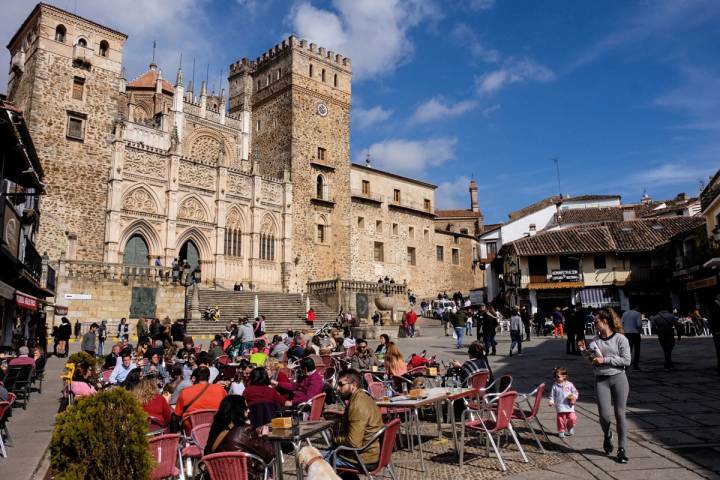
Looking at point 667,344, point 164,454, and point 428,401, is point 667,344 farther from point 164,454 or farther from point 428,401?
point 164,454

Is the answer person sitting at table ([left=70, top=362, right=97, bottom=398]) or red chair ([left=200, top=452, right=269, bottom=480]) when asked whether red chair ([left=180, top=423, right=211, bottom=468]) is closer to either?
red chair ([left=200, top=452, right=269, bottom=480])

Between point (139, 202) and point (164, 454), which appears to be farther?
point (139, 202)

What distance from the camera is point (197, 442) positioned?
5.26 metres

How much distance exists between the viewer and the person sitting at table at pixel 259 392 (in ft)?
20.6

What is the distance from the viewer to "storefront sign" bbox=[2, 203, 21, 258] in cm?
1341

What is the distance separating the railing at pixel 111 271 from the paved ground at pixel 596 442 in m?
11.1

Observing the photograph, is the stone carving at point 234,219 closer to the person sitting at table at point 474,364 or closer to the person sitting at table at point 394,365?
the person sitting at table at point 394,365

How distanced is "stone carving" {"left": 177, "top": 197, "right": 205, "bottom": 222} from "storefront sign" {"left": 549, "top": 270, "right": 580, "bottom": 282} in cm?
2196

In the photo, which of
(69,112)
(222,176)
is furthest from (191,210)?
(69,112)

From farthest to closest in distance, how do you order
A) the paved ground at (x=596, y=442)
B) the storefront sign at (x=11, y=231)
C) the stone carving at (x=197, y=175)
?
the stone carving at (x=197, y=175) → the storefront sign at (x=11, y=231) → the paved ground at (x=596, y=442)

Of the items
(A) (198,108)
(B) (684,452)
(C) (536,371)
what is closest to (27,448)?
(B) (684,452)

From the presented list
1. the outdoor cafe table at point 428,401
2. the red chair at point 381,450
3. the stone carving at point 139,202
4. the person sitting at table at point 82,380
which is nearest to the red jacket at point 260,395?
the outdoor cafe table at point 428,401

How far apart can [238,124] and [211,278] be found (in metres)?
13.6

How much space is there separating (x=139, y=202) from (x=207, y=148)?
30.4 ft
